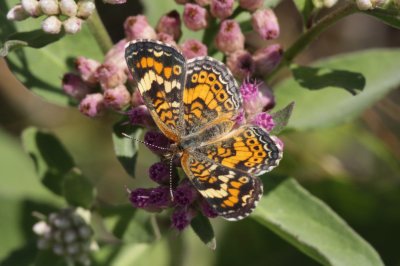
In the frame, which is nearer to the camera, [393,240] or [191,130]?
[191,130]

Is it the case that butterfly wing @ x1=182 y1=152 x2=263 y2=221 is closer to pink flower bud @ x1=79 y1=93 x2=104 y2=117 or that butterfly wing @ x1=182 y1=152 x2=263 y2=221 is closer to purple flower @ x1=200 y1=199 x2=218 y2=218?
purple flower @ x1=200 y1=199 x2=218 y2=218

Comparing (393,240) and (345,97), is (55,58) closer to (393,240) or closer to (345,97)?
(345,97)

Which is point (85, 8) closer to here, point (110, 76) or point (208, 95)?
point (110, 76)

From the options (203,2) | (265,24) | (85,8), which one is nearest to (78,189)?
(85,8)

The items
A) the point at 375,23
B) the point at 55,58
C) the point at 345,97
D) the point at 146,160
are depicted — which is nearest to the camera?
the point at 55,58

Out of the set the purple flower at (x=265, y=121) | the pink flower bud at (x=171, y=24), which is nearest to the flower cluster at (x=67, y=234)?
the pink flower bud at (x=171, y=24)

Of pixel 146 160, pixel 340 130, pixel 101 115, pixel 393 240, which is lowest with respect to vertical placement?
pixel 393 240

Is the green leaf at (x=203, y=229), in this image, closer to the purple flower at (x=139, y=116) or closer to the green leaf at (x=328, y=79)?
the purple flower at (x=139, y=116)

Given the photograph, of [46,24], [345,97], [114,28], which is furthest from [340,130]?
[46,24]
